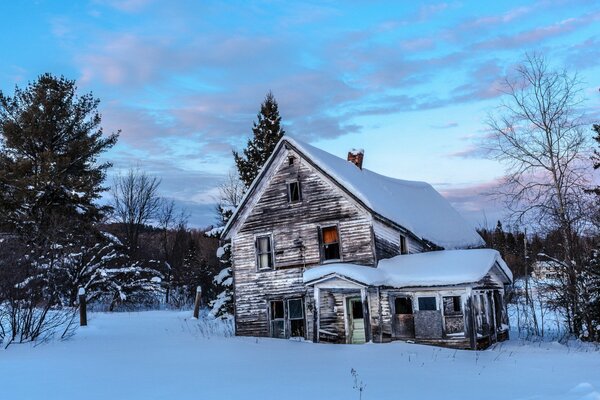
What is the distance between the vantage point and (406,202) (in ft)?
81.6

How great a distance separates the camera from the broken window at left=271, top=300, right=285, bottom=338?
21.7 m

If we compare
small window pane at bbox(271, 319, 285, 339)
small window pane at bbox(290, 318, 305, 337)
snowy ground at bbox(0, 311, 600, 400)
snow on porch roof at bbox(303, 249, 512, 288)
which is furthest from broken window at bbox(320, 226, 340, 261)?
snowy ground at bbox(0, 311, 600, 400)

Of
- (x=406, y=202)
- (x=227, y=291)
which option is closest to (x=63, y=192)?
(x=227, y=291)

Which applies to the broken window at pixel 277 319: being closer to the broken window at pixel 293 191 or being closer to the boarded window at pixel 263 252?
the boarded window at pixel 263 252

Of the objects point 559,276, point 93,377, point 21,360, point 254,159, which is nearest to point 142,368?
point 93,377

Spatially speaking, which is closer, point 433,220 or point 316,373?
point 316,373

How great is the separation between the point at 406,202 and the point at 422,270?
22.6 ft

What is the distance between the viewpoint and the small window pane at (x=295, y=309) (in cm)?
2131

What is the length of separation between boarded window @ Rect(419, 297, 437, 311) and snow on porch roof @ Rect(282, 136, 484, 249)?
3400 millimetres

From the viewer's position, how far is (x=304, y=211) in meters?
21.5

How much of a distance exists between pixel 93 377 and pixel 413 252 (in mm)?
14362

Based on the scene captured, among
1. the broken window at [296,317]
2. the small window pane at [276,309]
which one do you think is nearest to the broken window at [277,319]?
the small window pane at [276,309]

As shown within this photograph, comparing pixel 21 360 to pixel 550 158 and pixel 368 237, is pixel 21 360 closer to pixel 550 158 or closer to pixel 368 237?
pixel 368 237

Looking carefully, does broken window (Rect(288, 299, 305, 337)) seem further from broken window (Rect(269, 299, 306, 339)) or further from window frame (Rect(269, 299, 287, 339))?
window frame (Rect(269, 299, 287, 339))
